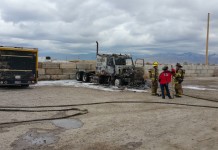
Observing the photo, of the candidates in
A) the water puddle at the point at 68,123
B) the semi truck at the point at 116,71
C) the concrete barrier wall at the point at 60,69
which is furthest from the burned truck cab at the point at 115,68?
the water puddle at the point at 68,123

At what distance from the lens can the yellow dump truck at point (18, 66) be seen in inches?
685

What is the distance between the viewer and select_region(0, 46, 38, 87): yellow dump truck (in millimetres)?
17391

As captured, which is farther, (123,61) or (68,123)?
(123,61)

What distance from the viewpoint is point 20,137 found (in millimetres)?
7691

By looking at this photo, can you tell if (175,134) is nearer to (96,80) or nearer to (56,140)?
(56,140)

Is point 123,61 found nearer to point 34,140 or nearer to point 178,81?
point 178,81

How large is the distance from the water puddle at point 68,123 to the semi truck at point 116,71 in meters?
10.6

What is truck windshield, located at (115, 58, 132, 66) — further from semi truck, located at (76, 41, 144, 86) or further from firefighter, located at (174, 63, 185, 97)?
firefighter, located at (174, 63, 185, 97)

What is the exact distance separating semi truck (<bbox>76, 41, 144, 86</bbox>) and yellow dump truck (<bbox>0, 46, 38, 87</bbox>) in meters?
5.11

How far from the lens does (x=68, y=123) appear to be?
9320 mm

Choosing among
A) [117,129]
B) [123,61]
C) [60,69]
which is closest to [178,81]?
[123,61]

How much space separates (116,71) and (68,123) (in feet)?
38.6

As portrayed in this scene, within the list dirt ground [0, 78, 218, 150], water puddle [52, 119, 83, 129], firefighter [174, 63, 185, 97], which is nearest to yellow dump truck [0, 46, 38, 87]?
dirt ground [0, 78, 218, 150]

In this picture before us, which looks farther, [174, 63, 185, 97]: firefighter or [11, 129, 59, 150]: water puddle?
[174, 63, 185, 97]: firefighter
